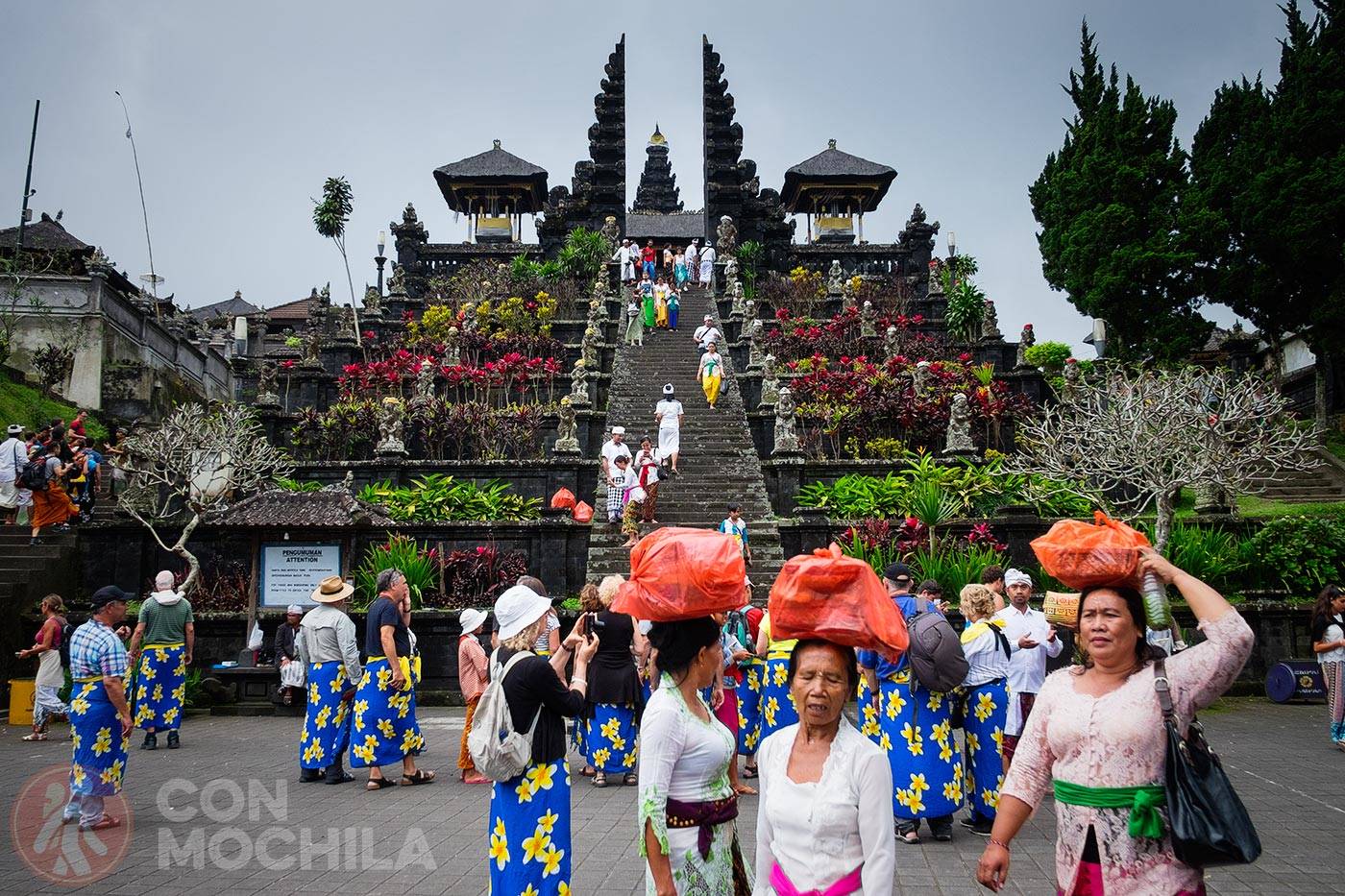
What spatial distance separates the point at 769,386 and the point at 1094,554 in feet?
49.0

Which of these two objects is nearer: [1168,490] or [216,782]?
[216,782]

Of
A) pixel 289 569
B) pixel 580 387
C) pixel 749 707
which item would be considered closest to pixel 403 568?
pixel 289 569

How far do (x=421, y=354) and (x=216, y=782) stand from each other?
1686 cm

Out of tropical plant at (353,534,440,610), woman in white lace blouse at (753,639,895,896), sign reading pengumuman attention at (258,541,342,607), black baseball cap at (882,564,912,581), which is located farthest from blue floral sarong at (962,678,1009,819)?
sign reading pengumuman attention at (258,541,342,607)

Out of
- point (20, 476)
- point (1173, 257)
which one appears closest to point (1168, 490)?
point (1173, 257)

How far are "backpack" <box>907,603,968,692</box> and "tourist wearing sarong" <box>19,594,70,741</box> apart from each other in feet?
28.6

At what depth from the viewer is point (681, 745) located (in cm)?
323

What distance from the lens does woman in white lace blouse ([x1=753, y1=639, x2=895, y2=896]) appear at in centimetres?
276

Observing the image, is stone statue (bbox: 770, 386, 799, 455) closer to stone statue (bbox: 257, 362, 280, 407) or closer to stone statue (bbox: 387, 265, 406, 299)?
stone statue (bbox: 257, 362, 280, 407)

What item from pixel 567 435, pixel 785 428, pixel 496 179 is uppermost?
pixel 496 179

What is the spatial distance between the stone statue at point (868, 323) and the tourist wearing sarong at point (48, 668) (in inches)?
739

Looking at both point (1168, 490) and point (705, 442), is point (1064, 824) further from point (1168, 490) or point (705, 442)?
point (705, 442)

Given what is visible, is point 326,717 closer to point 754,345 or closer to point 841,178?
point 754,345

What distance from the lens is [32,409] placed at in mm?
18359
